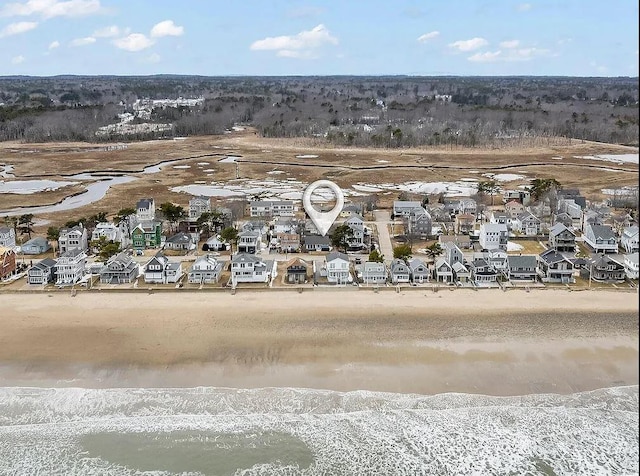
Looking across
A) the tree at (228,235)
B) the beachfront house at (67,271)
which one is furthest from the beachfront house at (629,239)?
the beachfront house at (67,271)

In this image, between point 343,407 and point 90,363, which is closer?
point 343,407

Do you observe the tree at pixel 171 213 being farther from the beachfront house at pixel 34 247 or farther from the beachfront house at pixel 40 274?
the beachfront house at pixel 40 274

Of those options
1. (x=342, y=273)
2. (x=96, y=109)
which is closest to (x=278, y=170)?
(x=342, y=273)

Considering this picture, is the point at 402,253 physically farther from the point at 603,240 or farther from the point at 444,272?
the point at 603,240

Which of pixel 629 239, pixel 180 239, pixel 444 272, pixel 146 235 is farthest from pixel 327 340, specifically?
pixel 629 239

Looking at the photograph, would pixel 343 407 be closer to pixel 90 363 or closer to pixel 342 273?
pixel 90 363

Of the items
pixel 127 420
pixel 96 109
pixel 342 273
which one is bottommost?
pixel 127 420
